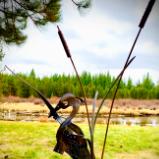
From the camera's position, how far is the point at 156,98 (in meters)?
13.7

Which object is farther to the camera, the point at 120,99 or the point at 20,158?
the point at 120,99

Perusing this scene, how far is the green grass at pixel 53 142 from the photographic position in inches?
139

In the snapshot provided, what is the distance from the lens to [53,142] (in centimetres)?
385

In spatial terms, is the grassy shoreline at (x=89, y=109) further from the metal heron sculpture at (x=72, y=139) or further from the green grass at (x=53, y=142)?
the metal heron sculpture at (x=72, y=139)

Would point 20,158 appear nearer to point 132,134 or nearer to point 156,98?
point 132,134

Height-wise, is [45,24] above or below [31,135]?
above

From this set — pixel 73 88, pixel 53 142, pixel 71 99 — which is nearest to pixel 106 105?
pixel 73 88

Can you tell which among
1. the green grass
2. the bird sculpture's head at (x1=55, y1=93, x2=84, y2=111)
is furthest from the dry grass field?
the bird sculpture's head at (x1=55, y1=93, x2=84, y2=111)

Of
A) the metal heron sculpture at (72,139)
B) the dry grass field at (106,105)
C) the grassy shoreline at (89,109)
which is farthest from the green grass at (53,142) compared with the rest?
the grassy shoreline at (89,109)

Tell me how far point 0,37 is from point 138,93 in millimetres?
9034

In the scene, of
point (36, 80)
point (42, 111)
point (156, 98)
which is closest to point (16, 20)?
point (42, 111)

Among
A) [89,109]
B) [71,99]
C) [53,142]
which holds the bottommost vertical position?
[53,142]

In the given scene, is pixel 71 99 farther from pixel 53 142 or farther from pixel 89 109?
pixel 89 109

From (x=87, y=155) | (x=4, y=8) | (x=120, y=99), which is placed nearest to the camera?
(x=87, y=155)
